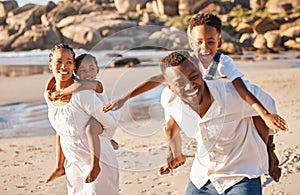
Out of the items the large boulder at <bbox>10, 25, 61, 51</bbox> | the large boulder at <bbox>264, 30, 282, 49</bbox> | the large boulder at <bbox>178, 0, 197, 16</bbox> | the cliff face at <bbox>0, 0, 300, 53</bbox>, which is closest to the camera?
the large boulder at <bbox>264, 30, 282, 49</bbox>

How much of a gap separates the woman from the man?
0.61 m

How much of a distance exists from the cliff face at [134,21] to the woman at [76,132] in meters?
29.0

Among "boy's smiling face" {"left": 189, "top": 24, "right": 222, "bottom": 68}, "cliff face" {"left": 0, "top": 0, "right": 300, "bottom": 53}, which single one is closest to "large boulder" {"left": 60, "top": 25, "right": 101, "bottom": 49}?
"cliff face" {"left": 0, "top": 0, "right": 300, "bottom": 53}

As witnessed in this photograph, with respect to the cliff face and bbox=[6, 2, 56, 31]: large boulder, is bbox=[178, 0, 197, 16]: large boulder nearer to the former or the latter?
the cliff face

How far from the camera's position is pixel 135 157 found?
2.99m

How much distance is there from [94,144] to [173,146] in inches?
21.2

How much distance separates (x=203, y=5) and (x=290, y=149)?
55518 millimetres

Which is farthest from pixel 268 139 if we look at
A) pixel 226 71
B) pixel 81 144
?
pixel 81 144

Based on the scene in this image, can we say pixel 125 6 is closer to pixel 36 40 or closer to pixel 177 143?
pixel 36 40

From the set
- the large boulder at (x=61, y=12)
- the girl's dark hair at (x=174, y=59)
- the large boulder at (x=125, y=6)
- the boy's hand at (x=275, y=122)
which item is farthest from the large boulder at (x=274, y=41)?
the girl's dark hair at (x=174, y=59)

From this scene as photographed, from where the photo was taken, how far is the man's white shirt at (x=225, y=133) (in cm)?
267

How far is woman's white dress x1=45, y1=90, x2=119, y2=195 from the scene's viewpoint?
Answer: 10.2 feet

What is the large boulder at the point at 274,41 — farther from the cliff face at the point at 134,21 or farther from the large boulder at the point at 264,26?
the large boulder at the point at 264,26

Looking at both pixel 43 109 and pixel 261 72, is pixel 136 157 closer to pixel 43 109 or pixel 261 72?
pixel 43 109
